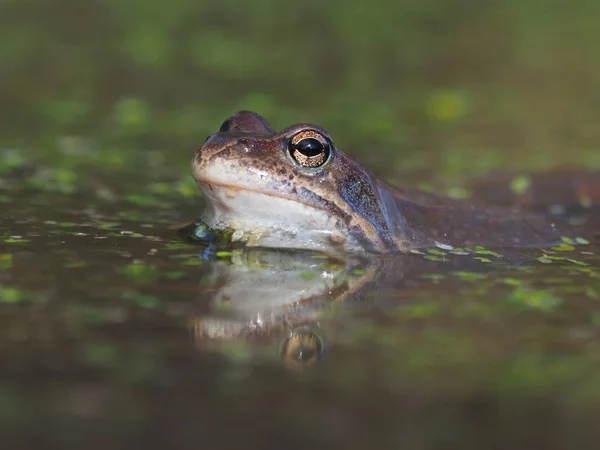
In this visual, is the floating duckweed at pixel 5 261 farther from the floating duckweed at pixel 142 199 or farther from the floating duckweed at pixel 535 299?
the floating duckweed at pixel 535 299

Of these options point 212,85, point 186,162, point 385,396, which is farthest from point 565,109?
point 385,396

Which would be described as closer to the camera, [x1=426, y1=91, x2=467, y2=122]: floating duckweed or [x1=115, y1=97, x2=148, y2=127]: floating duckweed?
[x1=115, y1=97, x2=148, y2=127]: floating duckweed

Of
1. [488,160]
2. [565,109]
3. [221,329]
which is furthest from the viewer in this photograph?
[565,109]

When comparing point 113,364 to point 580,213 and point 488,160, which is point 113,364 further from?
point 488,160

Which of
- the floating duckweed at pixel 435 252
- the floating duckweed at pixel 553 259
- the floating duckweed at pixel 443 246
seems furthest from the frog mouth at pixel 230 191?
the floating duckweed at pixel 553 259

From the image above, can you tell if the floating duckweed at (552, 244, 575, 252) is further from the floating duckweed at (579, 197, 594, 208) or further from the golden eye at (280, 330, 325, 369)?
the golden eye at (280, 330, 325, 369)

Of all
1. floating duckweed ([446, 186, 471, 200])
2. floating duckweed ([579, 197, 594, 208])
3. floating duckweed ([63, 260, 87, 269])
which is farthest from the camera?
floating duckweed ([446, 186, 471, 200])

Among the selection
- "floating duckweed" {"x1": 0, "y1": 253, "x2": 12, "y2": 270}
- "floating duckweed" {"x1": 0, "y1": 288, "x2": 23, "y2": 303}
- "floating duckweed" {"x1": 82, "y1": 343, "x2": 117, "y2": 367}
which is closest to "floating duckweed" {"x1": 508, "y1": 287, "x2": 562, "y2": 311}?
"floating duckweed" {"x1": 82, "y1": 343, "x2": 117, "y2": 367}
